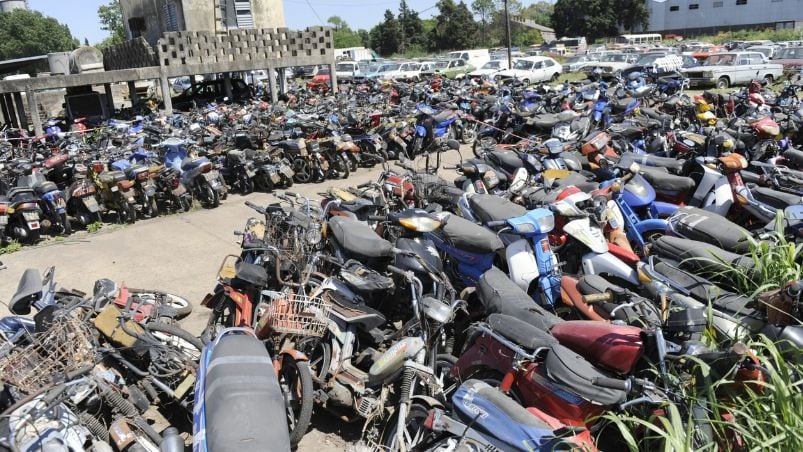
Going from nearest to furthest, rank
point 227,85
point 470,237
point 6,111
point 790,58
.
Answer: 1. point 470,237
2. point 6,111
3. point 227,85
4. point 790,58

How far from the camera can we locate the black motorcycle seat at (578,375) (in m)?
2.43

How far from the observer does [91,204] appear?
7.69m

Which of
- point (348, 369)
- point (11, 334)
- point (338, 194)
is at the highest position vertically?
point (338, 194)

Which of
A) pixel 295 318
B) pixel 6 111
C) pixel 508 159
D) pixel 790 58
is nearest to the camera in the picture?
pixel 295 318

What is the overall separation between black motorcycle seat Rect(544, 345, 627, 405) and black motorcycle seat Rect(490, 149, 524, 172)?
4530mm

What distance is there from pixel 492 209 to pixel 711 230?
5.81 feet

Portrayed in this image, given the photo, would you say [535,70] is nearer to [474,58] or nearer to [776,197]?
[474,58]

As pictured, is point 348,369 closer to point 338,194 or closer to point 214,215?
point 338,194

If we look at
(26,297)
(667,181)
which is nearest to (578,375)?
(26,297)

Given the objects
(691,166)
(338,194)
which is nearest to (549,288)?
(338,194)

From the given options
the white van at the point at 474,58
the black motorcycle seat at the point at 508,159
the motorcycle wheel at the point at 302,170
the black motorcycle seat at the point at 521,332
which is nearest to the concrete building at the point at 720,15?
the white van at the point at 474,58

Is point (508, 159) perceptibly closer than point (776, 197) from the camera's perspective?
No

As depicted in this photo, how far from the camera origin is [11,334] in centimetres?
369

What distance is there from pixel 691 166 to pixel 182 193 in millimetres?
6842
